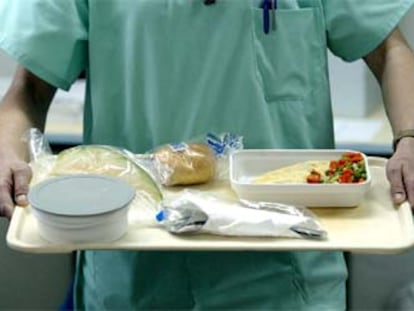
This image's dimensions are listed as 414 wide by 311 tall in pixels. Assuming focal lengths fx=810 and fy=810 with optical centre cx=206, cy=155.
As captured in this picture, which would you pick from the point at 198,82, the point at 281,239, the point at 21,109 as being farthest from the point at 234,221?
the point at 21,109

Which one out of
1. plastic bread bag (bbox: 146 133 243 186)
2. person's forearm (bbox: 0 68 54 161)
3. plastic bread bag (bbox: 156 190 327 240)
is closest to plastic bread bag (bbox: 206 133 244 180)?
plastic bread bag (bbox: 146 133 243 186)

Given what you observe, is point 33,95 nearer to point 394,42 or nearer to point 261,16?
point 261,16

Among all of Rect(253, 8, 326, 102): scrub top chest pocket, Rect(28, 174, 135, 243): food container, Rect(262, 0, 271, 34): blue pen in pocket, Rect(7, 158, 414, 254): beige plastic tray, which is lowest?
Rect(7, 158, 414, 254): beige plastic tray

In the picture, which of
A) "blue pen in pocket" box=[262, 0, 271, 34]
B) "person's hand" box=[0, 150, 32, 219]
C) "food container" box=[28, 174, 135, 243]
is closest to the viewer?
"food container" box=[28, 174, 135, 243]

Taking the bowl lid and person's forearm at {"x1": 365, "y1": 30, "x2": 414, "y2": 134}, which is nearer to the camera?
the bowl lid

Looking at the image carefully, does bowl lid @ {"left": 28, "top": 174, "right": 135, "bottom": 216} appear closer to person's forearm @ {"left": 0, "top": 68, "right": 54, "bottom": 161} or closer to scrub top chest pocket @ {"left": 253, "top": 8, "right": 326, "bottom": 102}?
person's forearm @ {"left": 0, "top": 68, "right": 54, "bottom": 161}

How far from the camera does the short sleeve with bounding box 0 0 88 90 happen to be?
3.68ft

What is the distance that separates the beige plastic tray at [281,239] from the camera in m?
0.87

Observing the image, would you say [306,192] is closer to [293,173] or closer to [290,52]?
[293,173]

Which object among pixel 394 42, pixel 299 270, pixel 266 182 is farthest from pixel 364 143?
pixel 266 182

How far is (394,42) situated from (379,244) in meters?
0.42

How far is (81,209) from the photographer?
872mm

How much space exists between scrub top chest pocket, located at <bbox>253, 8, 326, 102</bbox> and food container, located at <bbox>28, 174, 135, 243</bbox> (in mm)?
303

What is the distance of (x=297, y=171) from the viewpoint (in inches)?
39.5
